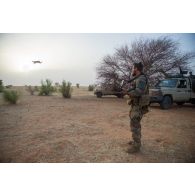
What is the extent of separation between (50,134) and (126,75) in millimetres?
9817

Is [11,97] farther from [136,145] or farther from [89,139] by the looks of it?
[136,145]

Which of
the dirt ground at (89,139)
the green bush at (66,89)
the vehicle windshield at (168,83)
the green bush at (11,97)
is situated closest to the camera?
the dirt ground at (89,139)

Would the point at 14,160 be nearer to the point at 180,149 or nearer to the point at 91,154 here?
the point at 91,154

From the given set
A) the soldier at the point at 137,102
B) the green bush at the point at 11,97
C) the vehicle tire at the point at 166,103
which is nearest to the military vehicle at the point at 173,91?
the vehicle tire at the point at 166,103

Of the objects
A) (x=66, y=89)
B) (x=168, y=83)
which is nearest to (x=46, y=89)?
(x=66, y=89)

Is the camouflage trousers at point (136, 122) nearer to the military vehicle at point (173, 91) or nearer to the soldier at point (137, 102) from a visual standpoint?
the soldier at point (137, 102)

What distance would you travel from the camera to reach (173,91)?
10.5m

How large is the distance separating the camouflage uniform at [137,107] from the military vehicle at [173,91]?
590 cm

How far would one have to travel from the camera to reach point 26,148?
471 centimetres

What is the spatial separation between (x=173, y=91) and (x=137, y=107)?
658 centimetres

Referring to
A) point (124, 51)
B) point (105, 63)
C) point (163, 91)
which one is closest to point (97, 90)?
point (105, 63)

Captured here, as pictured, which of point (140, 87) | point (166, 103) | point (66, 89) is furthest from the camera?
point (66, 89)

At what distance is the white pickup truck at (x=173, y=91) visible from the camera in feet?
33.5

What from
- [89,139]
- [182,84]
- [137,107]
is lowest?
[89,139]
